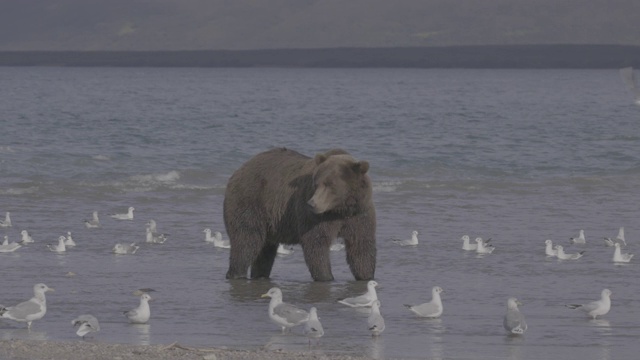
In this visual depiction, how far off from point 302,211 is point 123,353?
4.32m

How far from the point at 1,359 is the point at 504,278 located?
6882mm

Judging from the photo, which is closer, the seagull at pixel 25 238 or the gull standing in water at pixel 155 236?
the seagull at pixel 25 238

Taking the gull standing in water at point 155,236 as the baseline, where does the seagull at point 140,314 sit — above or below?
above

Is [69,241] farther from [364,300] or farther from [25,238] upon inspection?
[364,300]

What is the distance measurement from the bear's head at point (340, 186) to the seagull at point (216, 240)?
3.45 meters

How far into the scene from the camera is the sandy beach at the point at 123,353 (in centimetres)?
1005

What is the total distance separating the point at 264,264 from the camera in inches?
598

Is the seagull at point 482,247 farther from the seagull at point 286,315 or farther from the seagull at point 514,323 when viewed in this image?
the seagull at point 286,315

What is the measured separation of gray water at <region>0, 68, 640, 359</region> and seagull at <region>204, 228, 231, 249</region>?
0.69 ft

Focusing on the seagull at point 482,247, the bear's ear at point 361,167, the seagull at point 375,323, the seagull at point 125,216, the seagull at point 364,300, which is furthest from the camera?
the seagull at point 125,216

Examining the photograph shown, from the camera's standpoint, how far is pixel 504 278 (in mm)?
15336

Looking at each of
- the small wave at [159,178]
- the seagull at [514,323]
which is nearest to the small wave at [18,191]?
the small wave at [159,178]

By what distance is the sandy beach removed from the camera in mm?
10055

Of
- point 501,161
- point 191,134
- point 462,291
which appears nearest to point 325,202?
point 462,291
